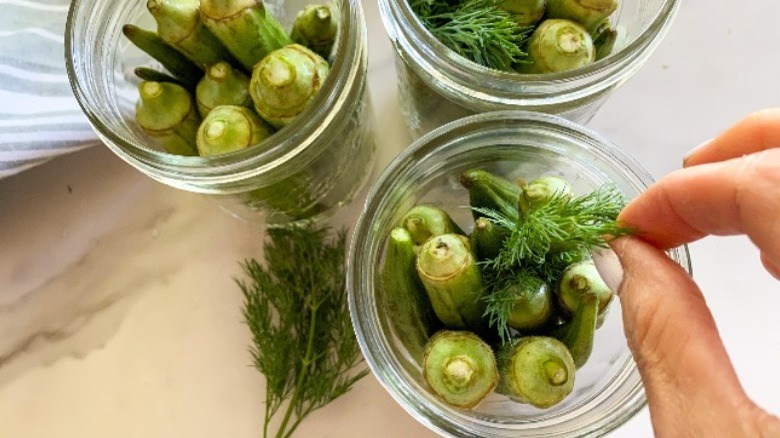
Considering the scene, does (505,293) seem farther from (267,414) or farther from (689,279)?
(267,414)

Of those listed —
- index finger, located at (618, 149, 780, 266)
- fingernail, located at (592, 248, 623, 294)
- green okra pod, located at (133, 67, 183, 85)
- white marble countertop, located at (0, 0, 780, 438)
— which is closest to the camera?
index finger, located at (618, 149, 780, 266)

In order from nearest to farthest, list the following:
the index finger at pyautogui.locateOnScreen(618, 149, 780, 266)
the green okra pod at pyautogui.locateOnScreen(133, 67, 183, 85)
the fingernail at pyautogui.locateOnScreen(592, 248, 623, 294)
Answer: the index finger at pyautogui.locateOnScreen(618, 149, 780, 266), the fingernail at pyautogui.locateOnScreen(592, 248, 623, 294), the green okra pod at pyautogui.locateOnScreen(133, 67, 183, 85)

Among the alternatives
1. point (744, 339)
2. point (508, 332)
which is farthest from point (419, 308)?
point (744, 339)

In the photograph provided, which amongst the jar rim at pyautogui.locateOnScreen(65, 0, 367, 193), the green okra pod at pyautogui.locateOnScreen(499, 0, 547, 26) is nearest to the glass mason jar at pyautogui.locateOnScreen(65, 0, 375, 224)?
the jar rim at pyautogui.locateOnScreen(65, 0, 367, 193)

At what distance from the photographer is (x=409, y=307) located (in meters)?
0.54

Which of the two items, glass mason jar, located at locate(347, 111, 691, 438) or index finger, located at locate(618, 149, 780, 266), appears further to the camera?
glass mason jar, located at locate(347, 111, 691, 438)

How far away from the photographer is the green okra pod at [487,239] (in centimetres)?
49

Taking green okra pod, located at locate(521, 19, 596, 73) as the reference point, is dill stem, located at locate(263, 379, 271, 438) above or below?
below

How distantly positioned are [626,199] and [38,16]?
50 centimetres

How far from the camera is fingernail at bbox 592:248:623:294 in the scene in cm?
46

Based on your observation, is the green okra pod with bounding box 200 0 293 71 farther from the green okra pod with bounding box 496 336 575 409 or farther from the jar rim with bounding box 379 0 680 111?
the green okra pod with bounding box 496 336 575 409

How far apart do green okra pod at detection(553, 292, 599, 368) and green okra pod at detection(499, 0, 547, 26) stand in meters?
0.19

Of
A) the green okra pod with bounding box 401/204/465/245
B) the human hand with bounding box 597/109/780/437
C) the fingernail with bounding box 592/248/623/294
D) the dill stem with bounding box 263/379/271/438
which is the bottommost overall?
the dill stem with bounding box 263/379/271/438

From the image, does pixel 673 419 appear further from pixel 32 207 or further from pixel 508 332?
pixel 32 207
